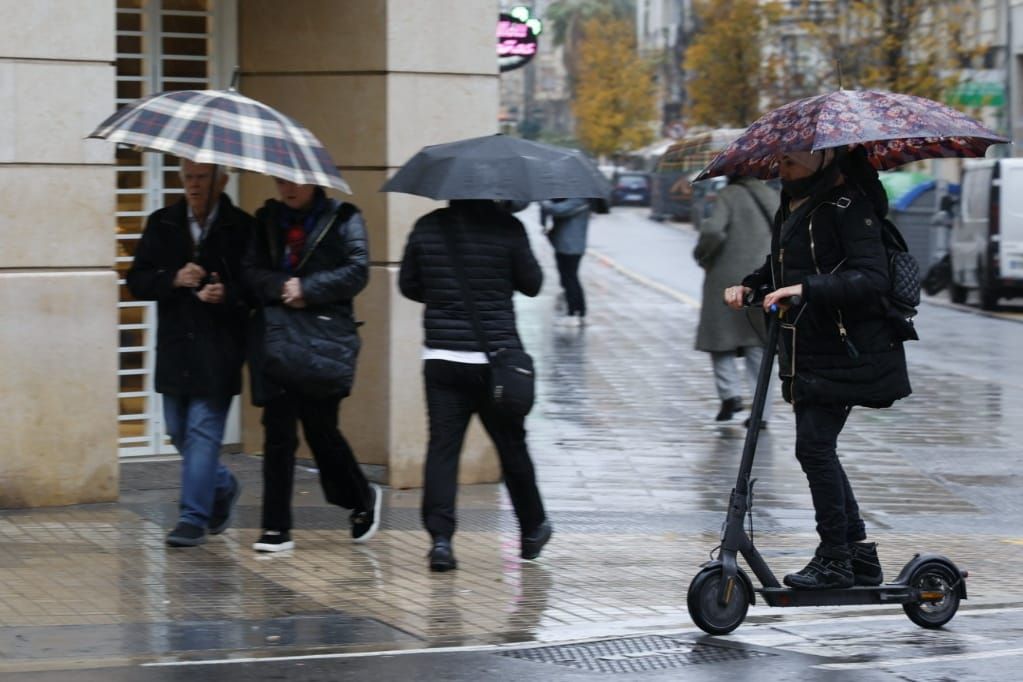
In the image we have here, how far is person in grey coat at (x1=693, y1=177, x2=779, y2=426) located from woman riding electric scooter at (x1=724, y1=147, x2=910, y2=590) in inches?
236

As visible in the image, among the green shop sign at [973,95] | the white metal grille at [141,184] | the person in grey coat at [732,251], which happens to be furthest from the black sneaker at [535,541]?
the green shop sign at [973,95]

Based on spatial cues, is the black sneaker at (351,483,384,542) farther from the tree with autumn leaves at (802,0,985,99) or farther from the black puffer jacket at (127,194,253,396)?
the tree with autumn leaves at (802,0,985,99)

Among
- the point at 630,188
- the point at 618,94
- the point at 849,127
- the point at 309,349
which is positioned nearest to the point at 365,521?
the point at 309,349

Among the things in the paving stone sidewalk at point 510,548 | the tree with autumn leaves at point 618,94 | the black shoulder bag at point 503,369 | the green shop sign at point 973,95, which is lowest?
the paving stone sidewalk at point 510,548

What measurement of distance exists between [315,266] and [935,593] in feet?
9.60

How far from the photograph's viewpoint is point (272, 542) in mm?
8336

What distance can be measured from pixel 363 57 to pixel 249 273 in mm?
2581

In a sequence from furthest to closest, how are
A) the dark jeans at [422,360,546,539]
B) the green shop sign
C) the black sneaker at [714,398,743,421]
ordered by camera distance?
the green shop sign, the black sneaker at [714,398,743,421], the dark jeans at [422,360,546,539]

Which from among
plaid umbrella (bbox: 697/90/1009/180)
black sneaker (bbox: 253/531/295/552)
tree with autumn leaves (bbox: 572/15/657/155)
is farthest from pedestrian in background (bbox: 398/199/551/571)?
tree with autumn leaves (bbox: 572/15/657/155)

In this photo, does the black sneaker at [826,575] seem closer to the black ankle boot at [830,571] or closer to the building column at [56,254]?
the black ankle boot at [830,571]

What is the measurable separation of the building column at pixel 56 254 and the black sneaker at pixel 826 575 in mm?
4017

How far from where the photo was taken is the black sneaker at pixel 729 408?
1330 cm

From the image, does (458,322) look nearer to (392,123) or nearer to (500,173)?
(500,173)

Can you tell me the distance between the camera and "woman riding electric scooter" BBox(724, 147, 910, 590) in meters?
6.71
